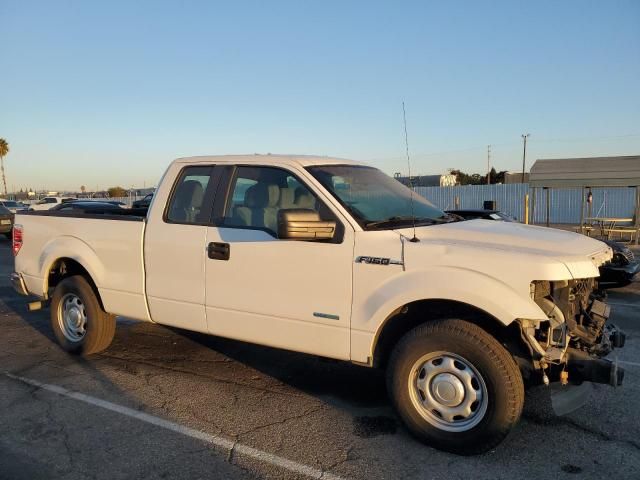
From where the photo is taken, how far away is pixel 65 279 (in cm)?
565

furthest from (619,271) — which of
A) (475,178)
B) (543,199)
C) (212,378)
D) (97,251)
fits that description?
(475,178)

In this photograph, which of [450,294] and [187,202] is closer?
[450,294]

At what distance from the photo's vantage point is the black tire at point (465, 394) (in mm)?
3275

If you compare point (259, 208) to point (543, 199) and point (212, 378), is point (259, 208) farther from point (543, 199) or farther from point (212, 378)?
point (543, 199)

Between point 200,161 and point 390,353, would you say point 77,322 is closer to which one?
point 200,161

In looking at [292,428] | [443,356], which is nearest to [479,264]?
[443,356]

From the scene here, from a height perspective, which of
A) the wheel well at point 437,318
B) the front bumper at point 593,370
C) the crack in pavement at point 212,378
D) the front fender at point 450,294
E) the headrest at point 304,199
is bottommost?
the crack in pavement at point 212,378

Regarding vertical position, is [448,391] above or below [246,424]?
above

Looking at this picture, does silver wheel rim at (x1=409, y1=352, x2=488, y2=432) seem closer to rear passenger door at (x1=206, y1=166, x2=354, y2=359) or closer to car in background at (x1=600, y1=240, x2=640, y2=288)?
rear passenger door at (x1=206, y1=166, x2=354, y2=359)

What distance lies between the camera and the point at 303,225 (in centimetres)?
369

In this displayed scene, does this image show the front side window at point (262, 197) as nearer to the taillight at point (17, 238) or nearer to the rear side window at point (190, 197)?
the rear side window at point (190, 197)

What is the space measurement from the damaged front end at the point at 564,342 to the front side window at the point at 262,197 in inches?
71.1

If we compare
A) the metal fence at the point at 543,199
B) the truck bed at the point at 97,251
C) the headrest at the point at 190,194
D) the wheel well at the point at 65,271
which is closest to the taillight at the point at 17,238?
the truck bed at the point at 97,251

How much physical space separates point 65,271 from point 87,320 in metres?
0.71
